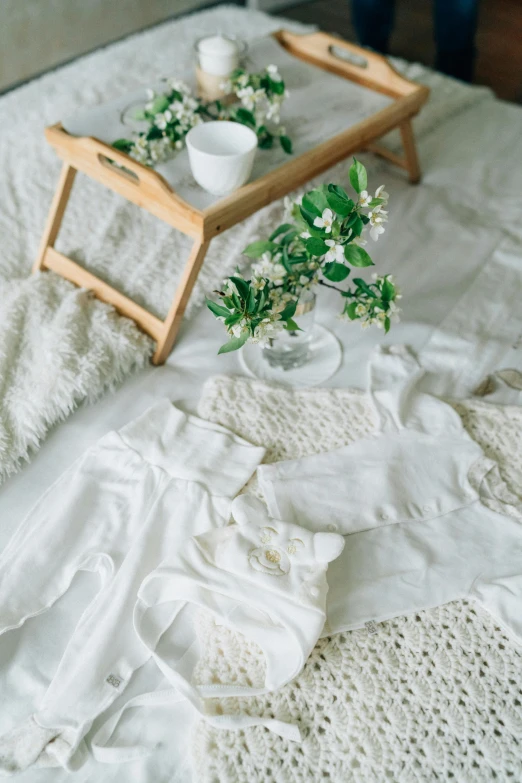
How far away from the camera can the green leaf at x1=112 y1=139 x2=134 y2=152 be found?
1156mm

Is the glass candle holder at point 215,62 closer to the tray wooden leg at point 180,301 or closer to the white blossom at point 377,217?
the tray wooden leg at point 180,301

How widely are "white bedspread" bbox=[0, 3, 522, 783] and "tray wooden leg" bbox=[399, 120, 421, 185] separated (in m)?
0.03

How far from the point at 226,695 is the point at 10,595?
0.31 meters

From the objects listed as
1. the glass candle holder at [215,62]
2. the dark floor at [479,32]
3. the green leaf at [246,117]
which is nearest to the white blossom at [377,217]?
the green leaf at [246,117]

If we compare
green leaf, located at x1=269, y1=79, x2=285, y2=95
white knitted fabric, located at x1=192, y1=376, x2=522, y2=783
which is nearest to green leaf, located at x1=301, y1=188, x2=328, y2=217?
green leaf, located at x1=269, y1=79, x2=285, y2=95

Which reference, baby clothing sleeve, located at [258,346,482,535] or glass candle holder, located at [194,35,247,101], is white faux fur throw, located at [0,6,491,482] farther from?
baby clothing sleeve, located at [258,346,482,535]

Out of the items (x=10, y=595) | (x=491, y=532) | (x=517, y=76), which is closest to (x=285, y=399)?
(x=491, y=532)

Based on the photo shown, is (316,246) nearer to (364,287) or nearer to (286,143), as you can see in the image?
(364,287)

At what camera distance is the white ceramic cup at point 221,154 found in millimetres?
1033

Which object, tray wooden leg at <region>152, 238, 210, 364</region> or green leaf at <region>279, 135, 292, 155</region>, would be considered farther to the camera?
green leaf at <region>279, 135, 292, 155</region>

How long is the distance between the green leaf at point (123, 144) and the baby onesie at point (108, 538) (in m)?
0.45

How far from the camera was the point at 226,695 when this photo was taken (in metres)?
0.80

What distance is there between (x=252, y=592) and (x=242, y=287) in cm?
38

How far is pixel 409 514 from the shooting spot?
963 mm
